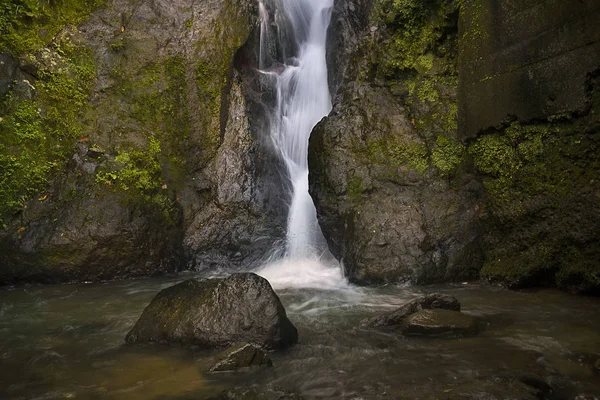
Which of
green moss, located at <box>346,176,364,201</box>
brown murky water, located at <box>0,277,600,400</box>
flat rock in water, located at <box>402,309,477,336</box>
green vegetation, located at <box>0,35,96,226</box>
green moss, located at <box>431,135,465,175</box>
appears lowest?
brown murky water, located at <box>0,277,600,400</box>

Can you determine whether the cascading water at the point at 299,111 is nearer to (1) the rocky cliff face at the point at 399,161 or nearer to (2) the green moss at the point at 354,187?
(1) the rocky cliff face at the point at 399,161

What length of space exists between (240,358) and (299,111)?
8.59 metres

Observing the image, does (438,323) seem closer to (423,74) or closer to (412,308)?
(412,308)

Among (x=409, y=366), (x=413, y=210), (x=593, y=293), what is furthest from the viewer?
(x=413, y=210)

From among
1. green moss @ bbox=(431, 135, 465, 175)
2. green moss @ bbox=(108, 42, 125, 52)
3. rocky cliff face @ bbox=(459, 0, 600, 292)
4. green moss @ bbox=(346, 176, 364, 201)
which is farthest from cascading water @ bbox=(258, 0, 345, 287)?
green moss @ bbox=(108, 42, 125, 52)

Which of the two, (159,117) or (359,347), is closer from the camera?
(359,347)

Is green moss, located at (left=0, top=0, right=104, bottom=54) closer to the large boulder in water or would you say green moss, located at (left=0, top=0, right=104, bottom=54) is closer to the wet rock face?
the large boulder in water

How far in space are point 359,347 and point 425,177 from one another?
4316 mm

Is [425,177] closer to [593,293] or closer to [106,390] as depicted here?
[593,293]

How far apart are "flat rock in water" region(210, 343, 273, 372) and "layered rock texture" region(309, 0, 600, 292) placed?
3.78 meters

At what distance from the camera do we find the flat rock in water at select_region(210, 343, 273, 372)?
4.34 m

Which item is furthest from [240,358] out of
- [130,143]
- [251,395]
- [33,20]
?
[33,20]

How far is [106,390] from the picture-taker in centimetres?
400

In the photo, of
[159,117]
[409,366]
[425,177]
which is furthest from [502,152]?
[159,117]
